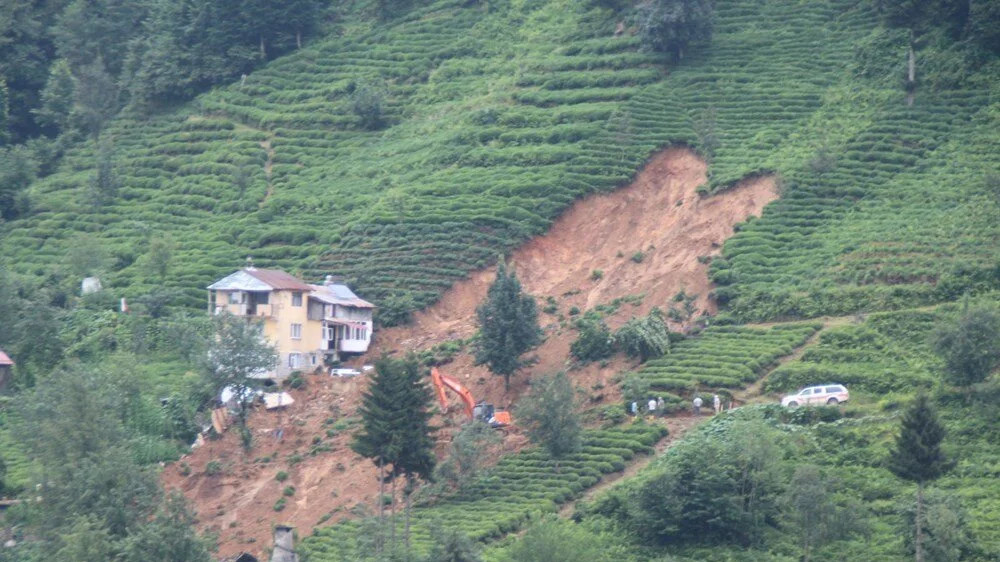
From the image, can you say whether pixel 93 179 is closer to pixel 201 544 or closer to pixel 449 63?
pixel 449 63

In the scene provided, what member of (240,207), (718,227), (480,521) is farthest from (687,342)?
(240,207)

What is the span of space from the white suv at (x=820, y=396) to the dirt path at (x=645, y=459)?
2.81 m

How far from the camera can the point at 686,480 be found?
160 ft

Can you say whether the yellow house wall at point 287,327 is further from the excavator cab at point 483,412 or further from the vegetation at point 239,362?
the excavator cab at point 483,412

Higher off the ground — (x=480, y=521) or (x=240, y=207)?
(x=240, y=207)

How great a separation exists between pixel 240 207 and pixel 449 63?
52.3 ft

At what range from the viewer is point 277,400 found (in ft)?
198

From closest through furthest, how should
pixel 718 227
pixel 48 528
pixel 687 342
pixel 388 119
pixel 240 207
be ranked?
pixel 48 528
pixel 687 342
pixel 718 227
pixel 240 207
pixel 388 119

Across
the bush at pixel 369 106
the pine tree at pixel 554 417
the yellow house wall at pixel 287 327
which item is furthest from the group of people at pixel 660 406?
the bush at pixel 369 106

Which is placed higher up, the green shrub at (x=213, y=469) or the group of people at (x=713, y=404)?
the group of people at (x=713, y=404)

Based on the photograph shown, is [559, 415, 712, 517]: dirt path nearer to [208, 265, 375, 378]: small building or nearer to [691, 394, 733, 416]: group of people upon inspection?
[691, 394, 733, 416]: group of people

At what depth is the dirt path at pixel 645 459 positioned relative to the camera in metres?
51.3

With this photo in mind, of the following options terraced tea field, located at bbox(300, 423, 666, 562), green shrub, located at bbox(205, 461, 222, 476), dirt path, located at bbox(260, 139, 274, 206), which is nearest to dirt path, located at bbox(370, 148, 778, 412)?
terraced tea field, located at bbox(300, 423, 666, 562)

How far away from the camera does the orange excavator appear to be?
57062 millimetres
